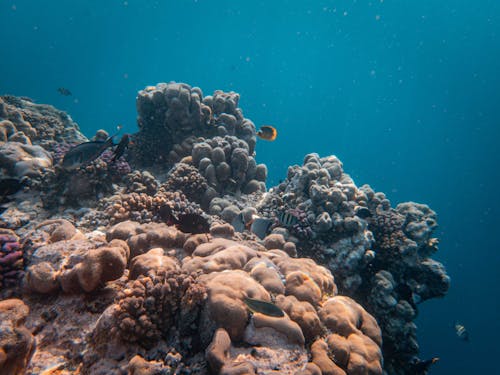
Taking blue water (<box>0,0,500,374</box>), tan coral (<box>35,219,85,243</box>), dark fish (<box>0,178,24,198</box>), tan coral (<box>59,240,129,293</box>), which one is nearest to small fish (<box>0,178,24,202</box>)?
dark fish (<box>0,178,24,198</box>)

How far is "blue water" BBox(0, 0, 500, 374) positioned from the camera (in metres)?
72.2

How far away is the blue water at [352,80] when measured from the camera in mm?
72250

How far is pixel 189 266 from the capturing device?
12.0 feet

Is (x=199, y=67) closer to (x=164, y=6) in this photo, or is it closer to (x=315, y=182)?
(x=164, y=6)

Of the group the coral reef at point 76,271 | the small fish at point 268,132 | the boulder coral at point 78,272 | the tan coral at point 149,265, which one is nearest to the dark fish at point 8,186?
the coral reef at point 76,271

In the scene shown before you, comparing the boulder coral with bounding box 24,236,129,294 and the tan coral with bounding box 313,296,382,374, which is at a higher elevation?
the tan coral with bounding box 313,296,382,374

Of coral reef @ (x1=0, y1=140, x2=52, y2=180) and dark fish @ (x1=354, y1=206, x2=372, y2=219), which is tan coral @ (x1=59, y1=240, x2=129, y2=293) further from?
dark fish @ (x1=354, y1=206, x2=372, y2=219)

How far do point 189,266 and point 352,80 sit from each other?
137825 mm

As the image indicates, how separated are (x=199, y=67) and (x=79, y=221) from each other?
15123 cm

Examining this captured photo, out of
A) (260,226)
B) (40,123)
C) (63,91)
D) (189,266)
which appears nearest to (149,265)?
(189,266)

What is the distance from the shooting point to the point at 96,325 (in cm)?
270

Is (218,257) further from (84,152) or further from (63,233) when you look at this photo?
(84,152)

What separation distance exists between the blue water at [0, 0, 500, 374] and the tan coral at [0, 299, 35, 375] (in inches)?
2057

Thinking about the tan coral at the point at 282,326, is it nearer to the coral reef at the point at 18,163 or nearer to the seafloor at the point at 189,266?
the seafloor at the point at 189,266
